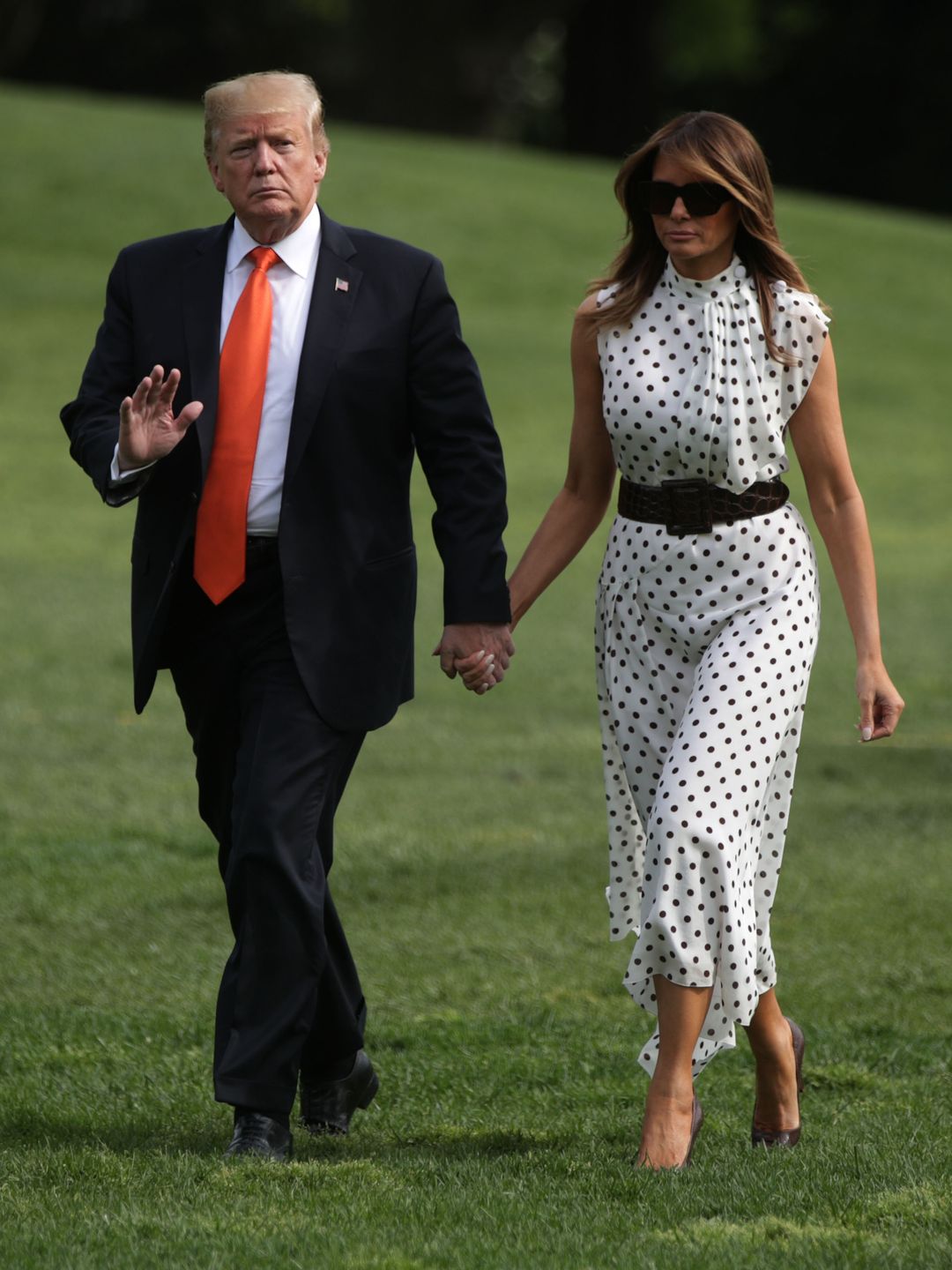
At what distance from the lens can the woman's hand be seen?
4613mm

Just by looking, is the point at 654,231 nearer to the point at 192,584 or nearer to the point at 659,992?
the point at 192,584

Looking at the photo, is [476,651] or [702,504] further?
[476,651]

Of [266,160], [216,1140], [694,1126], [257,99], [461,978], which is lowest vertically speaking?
[461,978]

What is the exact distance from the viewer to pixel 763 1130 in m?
4.81

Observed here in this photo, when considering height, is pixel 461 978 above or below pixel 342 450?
below

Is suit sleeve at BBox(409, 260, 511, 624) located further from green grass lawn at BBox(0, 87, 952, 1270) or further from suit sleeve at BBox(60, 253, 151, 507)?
green grass lawn at BBox(0, 87, 952, 1270)

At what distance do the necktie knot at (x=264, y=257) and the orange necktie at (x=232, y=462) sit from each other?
133mm

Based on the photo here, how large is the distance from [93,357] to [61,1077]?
6.21ft

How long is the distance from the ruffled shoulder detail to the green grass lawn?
1.63m

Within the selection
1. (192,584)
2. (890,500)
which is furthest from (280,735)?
(890,500)

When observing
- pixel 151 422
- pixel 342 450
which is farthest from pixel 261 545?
pixel 151 422

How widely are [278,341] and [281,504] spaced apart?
36cm

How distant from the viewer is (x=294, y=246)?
473 centimetres

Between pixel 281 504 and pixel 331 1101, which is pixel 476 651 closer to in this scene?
pixel 281 504
